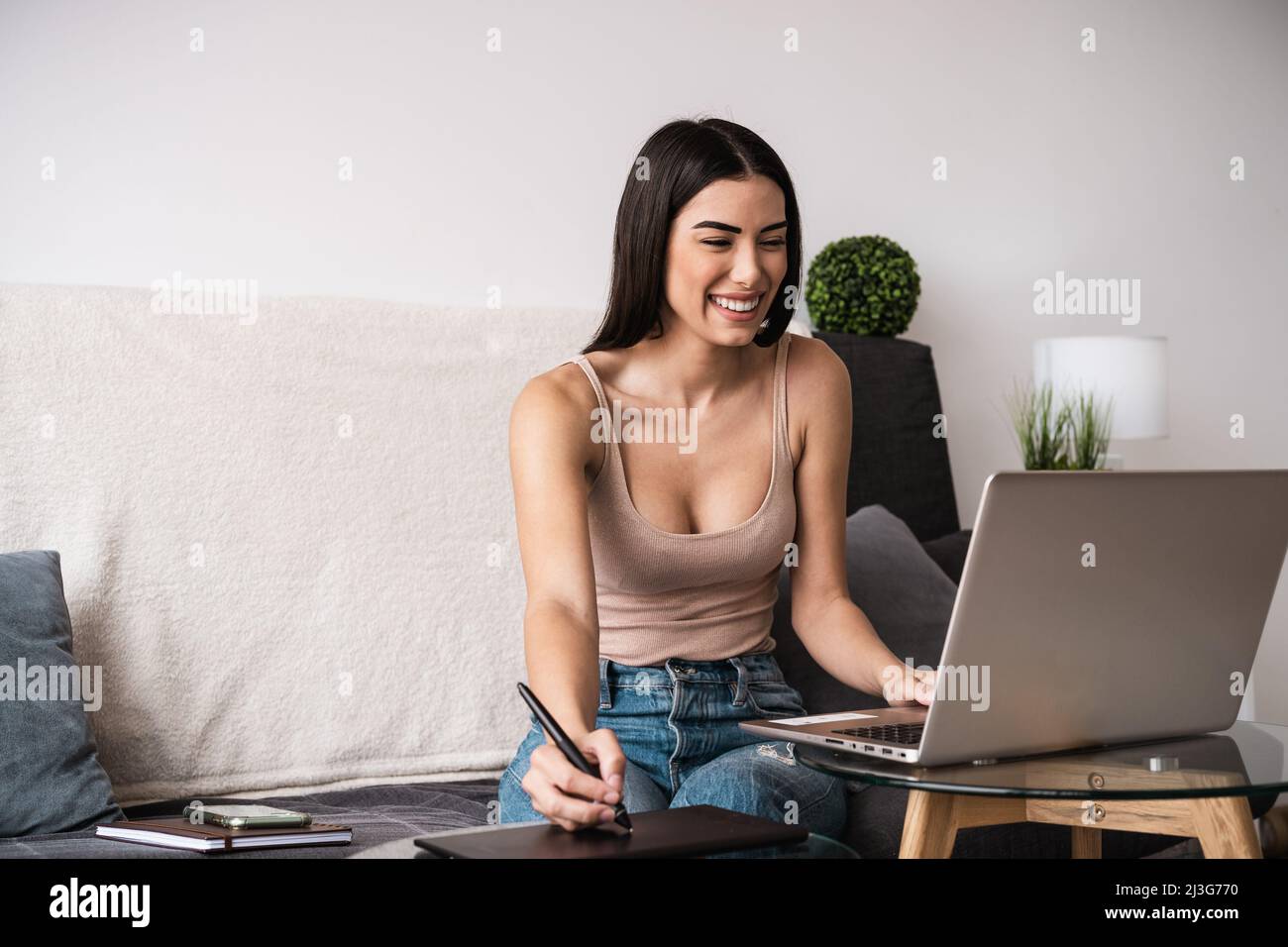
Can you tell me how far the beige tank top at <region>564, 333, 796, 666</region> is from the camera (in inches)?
62.8

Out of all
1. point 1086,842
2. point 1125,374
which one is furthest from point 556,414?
point 1125,374

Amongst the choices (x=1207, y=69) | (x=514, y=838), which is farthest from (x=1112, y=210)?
(x=514, y=838)

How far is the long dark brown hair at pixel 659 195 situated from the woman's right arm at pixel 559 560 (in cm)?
13

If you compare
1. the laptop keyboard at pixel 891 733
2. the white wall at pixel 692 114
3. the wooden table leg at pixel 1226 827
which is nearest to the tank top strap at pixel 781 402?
the laptop keyboard at pixel 891 733

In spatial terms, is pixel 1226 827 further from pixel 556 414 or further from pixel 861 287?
pixel 861 287

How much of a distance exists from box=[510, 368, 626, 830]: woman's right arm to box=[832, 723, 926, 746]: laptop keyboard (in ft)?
0.76

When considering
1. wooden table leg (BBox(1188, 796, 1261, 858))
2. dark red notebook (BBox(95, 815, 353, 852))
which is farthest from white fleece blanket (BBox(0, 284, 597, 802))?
wooden table leg (BBox(1188, 796, 1261, 858))

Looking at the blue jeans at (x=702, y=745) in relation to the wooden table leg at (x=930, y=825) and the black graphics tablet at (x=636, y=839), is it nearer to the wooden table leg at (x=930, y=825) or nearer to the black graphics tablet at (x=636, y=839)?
the wooden table leg at (x=930, y=825)

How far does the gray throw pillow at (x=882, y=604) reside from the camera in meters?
1.92

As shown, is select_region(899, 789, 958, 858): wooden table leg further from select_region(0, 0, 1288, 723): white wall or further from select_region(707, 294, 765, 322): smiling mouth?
select_region(0, 0, 1288, 723): white wall

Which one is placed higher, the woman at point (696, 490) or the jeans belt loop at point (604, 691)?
the woman at point (696, 490)

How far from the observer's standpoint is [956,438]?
320cm

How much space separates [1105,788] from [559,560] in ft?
2.09

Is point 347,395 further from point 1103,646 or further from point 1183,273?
point 1183,273
